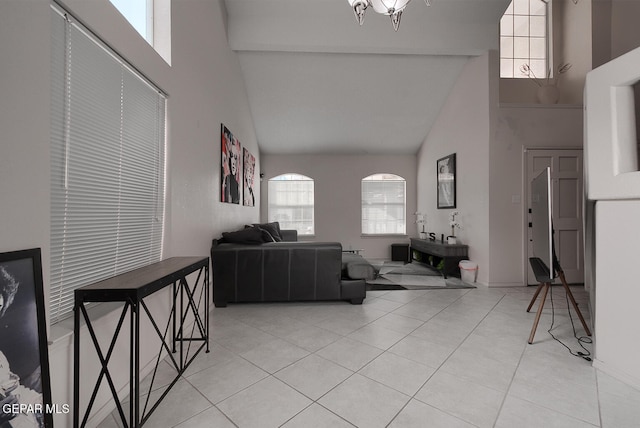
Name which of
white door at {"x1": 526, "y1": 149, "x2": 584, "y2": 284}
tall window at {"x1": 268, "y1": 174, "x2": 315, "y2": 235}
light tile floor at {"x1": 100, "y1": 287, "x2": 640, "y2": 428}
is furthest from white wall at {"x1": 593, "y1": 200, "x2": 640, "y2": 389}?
tall window at {"x1": 268, "y1": 174, "x2": 315, "y2": 235}

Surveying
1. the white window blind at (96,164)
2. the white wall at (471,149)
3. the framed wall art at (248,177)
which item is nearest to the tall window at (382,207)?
the white wall at (471,149)

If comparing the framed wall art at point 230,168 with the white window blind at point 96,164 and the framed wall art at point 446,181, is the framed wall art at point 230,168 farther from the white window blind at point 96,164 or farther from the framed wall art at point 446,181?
the framed wall art at point 446,181

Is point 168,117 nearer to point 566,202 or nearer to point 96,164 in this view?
point 96,164

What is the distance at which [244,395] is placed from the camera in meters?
1.59

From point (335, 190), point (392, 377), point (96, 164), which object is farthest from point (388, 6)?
point (335, 190)

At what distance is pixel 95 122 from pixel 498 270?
478 centimetres

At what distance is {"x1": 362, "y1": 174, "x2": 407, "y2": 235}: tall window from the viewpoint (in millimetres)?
6969

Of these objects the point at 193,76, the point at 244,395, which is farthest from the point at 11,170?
the point at 193,76

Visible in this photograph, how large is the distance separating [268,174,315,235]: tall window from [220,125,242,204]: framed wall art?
2.54 metres

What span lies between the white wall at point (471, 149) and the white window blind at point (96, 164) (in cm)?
427

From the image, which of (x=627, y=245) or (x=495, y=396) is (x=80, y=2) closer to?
(x=495, y=396)

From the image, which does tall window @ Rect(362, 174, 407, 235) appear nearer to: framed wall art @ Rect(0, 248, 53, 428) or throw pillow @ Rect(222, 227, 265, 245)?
throw pillow @ Rect(222, 227, 265, 245)

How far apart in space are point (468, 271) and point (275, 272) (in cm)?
313

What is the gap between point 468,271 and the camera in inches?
170
